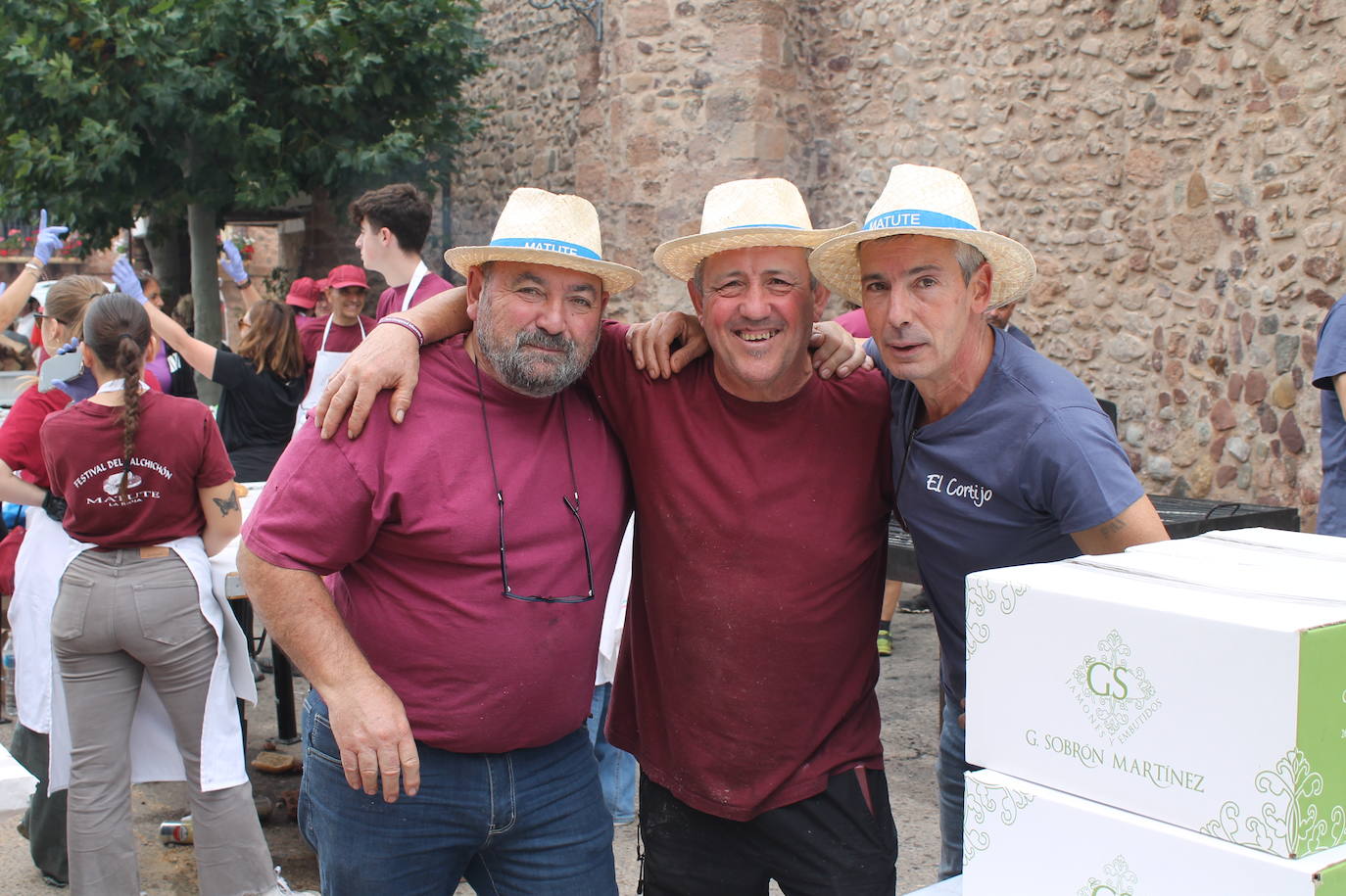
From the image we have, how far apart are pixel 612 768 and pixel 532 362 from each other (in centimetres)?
243

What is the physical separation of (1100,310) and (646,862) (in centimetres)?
607

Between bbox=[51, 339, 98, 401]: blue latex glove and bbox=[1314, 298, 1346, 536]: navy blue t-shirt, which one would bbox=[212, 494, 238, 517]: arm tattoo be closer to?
bbox=[51, 339, 98, 401]: blue latex glove

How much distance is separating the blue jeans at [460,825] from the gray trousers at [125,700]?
1516 mm

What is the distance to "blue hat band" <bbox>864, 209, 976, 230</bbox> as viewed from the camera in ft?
7.26

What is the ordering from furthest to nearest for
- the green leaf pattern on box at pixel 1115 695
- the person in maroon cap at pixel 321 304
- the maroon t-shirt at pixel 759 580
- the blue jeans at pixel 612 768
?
1. the person in maroon cap at pixel 321 304
2. the blue jeans at pixel 612 768
3. the maroon t-shirt at pixel 759 580
4. the green leaf pattern on box at pixel 1115 695

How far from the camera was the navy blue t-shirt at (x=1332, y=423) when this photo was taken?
3.43 metres

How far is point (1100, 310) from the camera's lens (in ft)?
25.2

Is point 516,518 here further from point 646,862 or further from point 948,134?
point 948,134

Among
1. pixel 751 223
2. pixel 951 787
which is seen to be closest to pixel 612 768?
pixel 951 787

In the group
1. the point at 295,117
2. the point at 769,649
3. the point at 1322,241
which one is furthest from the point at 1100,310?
the point at 295,117

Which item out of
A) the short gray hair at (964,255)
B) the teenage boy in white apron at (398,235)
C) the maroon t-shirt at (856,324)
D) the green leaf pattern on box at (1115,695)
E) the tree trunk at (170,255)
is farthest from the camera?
the tree trunk at (170,255)

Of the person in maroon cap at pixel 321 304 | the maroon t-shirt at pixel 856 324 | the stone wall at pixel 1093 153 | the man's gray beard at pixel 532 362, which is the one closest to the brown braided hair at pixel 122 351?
the man's gray beard at pixel 532 362

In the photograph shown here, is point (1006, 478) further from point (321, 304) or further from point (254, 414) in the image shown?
point (321, 304)

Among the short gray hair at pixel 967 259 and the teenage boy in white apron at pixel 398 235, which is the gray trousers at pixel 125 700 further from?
the short gray hair at pixel 967 259
